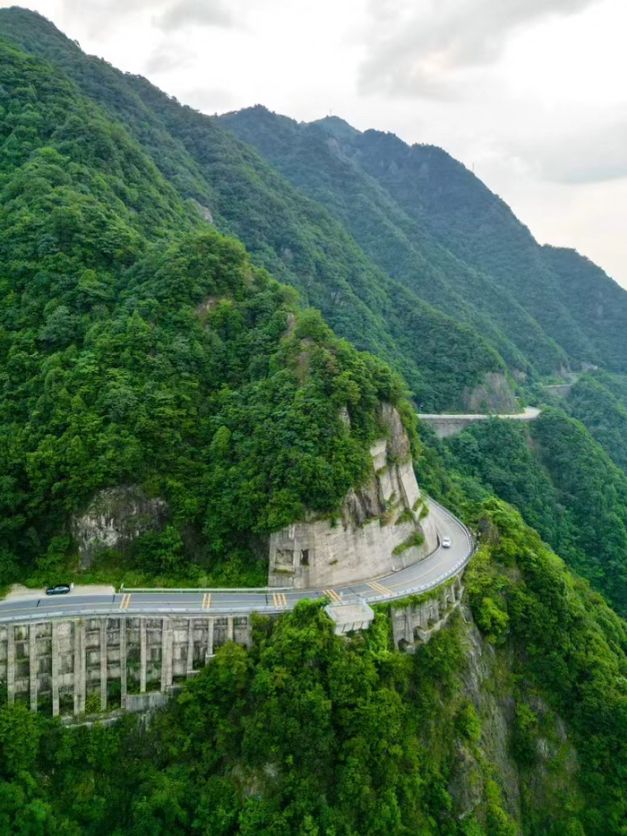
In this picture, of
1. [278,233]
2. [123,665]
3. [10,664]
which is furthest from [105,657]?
[278,233]

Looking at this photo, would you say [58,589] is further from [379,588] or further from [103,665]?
[379,588]

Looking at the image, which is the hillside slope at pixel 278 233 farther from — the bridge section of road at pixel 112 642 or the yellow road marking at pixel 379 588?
the bridge section of road at pixel 112 642

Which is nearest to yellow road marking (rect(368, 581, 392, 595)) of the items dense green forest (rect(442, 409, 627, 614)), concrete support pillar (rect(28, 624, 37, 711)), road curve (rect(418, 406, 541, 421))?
concrete support pillar (rect(28, 624, 37, 711))

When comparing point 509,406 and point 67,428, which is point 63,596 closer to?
point 67,428

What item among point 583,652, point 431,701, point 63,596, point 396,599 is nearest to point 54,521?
point 63,596

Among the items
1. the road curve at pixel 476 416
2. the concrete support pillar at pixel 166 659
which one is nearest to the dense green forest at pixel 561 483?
the road curve at pixel 476 416

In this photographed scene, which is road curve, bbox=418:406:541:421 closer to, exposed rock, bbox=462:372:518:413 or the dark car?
exposed rock, bbox=462:372:518:413
